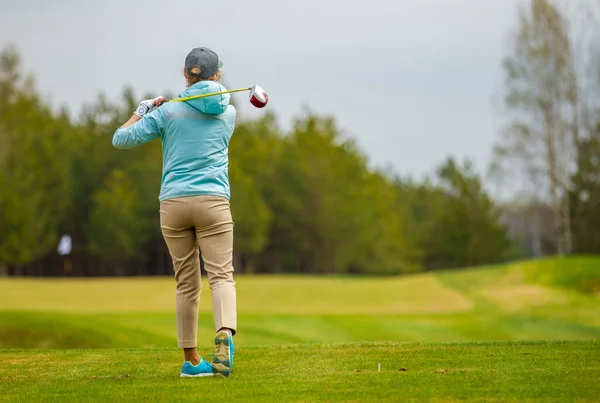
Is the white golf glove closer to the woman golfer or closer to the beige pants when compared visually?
the woman golfer

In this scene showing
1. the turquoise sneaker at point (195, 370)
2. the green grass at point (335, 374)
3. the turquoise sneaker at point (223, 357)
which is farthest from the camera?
the turquoise sneaker at point (195, 370)

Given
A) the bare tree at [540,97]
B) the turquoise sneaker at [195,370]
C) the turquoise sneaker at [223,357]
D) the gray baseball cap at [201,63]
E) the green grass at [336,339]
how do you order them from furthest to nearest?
1. the bare tree at [540,97]
2. the gray baseball cap at [201,63]
3. the turquoise sneaker at [195,370]
4. the turquoise sneaker at [223,357]
5. the green grass at [336,339]

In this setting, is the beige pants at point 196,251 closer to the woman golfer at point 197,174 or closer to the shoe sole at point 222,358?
the woman golfer at point 197,174

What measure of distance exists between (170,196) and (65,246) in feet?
48.7

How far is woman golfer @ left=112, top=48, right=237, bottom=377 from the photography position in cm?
638

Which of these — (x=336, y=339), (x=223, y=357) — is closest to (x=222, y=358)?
(x=223, y=357)

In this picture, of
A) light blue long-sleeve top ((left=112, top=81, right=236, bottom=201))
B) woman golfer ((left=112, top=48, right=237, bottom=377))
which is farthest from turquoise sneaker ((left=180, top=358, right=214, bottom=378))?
light blue long-sleeve top ((left=112, top=81, right=236, bottom=201))

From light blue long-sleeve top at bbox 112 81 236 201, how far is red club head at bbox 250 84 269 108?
0.17 metres

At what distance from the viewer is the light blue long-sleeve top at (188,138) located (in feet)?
20.9

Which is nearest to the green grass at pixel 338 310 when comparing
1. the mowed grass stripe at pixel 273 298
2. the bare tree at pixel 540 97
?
the mowed grass stripe at pixel 273 298

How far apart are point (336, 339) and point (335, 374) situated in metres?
A: 14.2

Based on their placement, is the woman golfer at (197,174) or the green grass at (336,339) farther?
the woman golfer at (197,174)

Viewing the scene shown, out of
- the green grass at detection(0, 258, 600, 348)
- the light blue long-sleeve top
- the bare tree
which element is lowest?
the green grass at detection(0, 258, 600, 348)

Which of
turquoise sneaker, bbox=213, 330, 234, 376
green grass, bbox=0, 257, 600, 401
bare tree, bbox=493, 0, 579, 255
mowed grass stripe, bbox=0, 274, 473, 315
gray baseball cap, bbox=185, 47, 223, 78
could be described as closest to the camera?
green grass, bbox=0, 257, 600, 401
